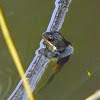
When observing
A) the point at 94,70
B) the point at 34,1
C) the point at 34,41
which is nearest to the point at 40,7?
the point at 34,1

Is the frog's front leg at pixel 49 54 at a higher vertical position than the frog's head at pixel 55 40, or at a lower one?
lower

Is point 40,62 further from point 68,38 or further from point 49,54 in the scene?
point 68,38

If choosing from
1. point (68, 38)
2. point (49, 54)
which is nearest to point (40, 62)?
point (49, 54)

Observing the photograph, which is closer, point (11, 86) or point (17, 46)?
point (11, 86)

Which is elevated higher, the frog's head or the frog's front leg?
the frog's head

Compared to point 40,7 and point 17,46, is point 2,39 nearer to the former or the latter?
point 17,46
